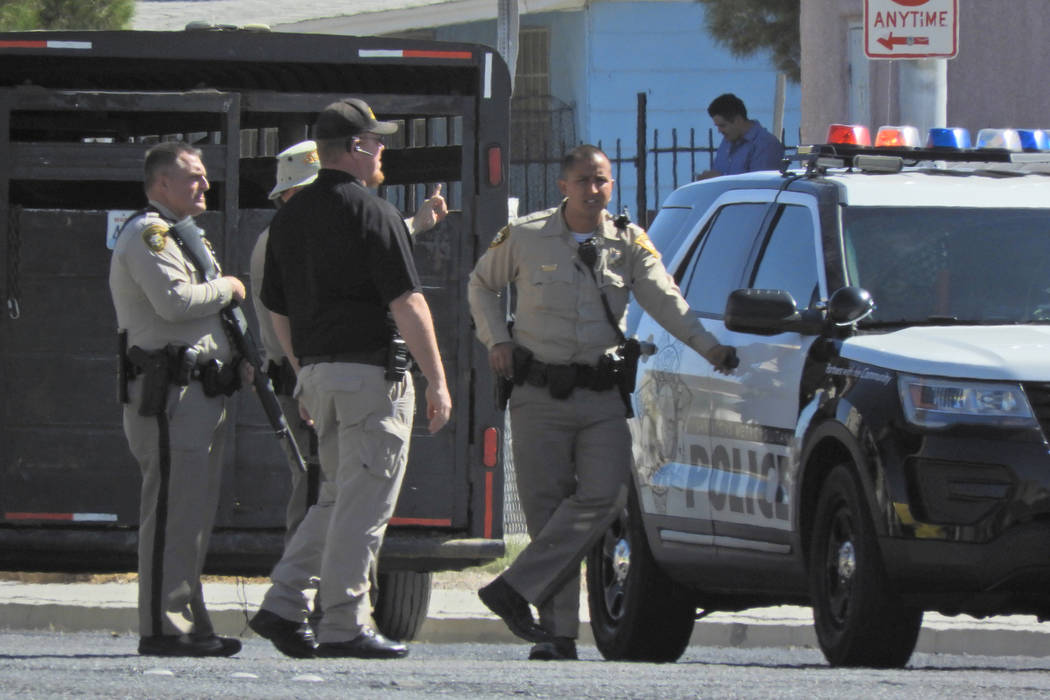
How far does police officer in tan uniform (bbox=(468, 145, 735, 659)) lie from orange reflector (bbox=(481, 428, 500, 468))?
787 mm

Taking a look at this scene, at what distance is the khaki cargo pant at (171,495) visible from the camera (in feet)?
24.7

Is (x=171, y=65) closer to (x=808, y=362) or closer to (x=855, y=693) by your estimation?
(x=808, y=362)

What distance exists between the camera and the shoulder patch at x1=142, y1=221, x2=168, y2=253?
24.5 ft

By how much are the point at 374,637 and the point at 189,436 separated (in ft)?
3.57

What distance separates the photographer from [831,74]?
16.1m

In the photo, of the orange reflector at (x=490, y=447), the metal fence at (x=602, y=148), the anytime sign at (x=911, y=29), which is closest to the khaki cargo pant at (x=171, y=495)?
the orange reflector at (x=490, y=447)

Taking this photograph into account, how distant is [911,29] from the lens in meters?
10.7

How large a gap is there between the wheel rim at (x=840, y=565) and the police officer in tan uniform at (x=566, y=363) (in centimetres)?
87

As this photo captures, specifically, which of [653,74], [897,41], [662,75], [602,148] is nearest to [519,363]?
[897,41]

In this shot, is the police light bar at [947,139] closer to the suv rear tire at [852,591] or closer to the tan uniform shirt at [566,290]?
the tan uniform shirt at [566,290]

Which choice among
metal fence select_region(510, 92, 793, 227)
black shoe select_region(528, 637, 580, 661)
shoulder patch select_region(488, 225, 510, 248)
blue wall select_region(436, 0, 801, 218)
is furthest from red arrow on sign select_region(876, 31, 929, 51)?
blue wall select_region(436, 0, 801, 218)

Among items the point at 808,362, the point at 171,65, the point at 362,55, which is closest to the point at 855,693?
Result: the point at 808,362

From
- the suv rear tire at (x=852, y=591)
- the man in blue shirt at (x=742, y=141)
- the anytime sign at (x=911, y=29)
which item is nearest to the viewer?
the suv rear tire at (x=852, y=591)

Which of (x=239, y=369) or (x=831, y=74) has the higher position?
(x=831, y=74)
